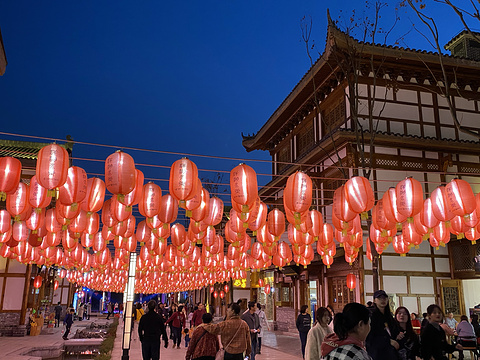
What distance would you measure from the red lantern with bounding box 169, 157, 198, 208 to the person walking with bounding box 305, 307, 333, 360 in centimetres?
325

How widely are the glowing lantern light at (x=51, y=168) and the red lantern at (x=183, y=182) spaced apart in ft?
6.33

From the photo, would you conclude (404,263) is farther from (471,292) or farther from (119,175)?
(119,175)

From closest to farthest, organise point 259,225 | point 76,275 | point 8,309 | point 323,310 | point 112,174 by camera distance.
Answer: point 323,310 < point 112,174 < point 259,225 < point 8,309 < point 76,275

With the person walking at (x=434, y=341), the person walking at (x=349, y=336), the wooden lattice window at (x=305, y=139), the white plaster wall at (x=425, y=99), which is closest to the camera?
the person walking at (x=349, y=336)

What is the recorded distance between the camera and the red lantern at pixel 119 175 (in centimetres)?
724

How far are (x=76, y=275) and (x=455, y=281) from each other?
24.3 m

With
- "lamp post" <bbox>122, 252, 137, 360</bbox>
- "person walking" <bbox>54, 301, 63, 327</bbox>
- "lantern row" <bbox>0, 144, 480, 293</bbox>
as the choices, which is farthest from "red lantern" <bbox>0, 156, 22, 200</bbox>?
"person walking" <bbox>54, 301, 63, 327</bbox>

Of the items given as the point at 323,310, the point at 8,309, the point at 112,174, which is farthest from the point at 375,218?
the point at 8,309

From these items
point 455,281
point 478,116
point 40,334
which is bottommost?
point 40,334

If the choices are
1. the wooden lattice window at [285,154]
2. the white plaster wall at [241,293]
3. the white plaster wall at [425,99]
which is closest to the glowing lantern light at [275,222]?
the white plaster wall at [425,99]

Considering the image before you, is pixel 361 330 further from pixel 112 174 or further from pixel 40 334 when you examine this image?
pixel 40 334

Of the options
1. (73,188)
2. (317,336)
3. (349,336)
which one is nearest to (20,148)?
(73,188)

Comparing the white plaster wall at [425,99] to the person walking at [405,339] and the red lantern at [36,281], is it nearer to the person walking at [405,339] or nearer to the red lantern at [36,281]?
the person walking at [405,339]

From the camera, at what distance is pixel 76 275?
28828mm
